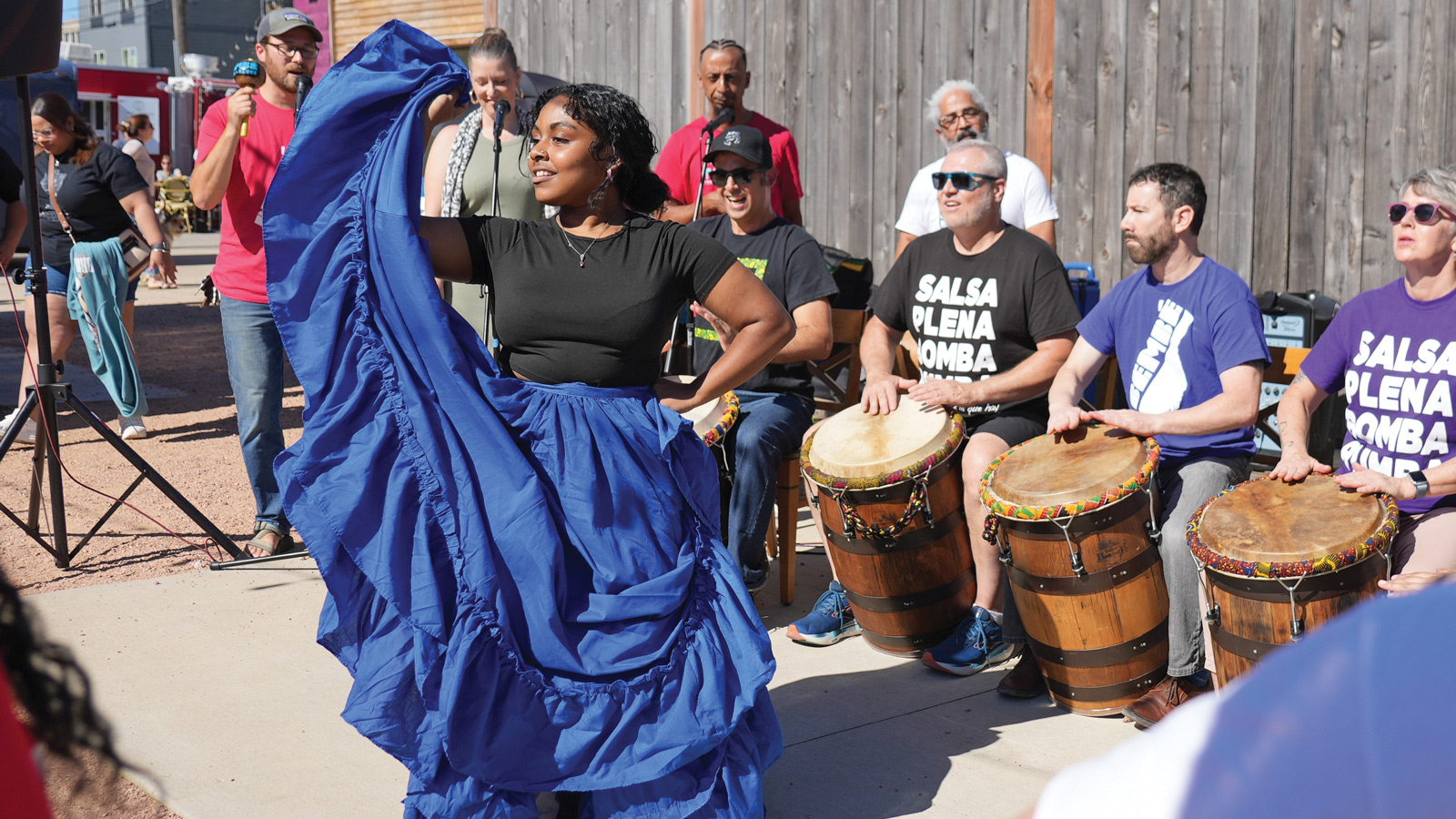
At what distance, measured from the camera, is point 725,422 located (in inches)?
174

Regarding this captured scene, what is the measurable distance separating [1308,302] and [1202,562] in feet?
9.47

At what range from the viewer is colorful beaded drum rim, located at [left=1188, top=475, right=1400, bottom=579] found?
3041mm

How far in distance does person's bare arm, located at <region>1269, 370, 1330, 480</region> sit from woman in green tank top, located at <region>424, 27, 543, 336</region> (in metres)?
2.61

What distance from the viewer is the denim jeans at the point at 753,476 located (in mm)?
4496

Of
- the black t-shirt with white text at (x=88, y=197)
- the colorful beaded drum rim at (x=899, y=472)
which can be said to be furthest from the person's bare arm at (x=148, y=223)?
the colorful beaded drum rim at (x=899, y=472)

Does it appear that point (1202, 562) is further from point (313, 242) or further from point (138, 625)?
point (138, 625)

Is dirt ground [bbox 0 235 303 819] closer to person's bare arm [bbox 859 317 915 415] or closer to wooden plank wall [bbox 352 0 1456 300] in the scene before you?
person's bare arm [bbox 859 317 915 415]

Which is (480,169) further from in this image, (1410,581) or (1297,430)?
(1410,581)

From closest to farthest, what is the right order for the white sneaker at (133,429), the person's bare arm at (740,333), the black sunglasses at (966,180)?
1. the person's bare arm at (740,333)
2. the black sunglasses at (966,180)
3. the white sneaker at (133,429)

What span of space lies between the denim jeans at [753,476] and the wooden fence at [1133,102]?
2.79 metres

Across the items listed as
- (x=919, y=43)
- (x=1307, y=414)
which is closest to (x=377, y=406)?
(x=1307, y=414)

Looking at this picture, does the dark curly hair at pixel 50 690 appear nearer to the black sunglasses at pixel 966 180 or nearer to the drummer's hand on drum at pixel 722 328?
the drummer's hand on drum at pixel 722 328

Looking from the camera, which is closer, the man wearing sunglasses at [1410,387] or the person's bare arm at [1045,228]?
the man wearing sunglasses at [1410,387]

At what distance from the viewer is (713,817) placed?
9.22 ft
